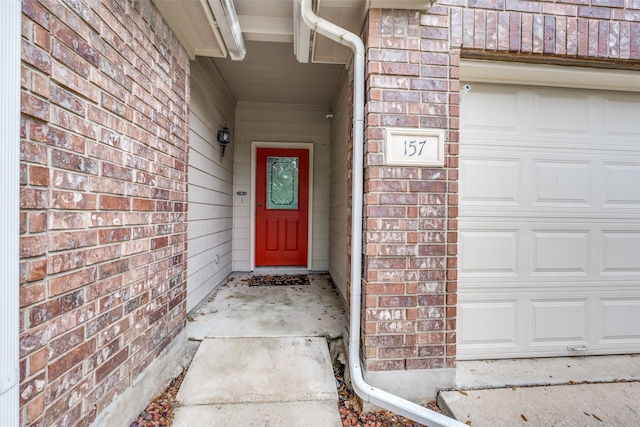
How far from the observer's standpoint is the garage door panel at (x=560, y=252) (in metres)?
1.82

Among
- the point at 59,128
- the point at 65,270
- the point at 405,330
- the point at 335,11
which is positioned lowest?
the point at 405,330

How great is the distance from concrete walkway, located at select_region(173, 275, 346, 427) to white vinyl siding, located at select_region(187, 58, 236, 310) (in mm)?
377

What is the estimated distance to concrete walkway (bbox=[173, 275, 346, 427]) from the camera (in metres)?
1.43

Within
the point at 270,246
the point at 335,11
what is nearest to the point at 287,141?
the point at 270,246

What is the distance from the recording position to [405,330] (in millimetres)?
1531

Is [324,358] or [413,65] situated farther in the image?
[324,358]

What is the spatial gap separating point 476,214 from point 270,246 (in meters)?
2.78

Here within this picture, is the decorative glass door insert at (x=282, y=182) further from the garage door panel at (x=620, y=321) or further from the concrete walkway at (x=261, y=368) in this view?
the garage door panel at (x=620, y=321)

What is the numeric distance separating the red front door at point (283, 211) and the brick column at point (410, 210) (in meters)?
2.40

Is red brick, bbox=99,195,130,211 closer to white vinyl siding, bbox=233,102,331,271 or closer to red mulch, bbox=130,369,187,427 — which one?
red mulch, bbox=130,369,187,427

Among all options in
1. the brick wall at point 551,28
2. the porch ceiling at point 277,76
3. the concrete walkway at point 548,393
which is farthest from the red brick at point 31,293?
the porch ceiling at point 277,76

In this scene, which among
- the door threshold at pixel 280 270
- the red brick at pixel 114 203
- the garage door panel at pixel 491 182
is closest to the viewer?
the red brick at pixel 114 203
